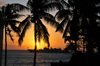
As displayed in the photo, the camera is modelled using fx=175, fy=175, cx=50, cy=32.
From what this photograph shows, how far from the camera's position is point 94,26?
68.3 ft

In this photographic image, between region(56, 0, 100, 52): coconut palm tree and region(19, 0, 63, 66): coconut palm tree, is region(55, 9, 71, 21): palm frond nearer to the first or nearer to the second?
region(56, 0, 100, 52): coconut palm tree

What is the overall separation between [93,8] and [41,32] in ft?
23.1

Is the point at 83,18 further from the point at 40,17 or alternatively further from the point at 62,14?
the point at 40,17

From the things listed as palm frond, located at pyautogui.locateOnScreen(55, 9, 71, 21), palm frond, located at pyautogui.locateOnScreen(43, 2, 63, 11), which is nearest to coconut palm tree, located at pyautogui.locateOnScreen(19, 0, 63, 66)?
palm frond, located at pyautogui.locateOnScreen(43, 2, 63, 11)

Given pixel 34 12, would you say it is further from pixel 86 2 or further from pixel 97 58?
pixel 97 58

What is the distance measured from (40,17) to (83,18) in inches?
216

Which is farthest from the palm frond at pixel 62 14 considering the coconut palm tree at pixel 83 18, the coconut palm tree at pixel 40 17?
the coconut palm tree at pixel 40 17

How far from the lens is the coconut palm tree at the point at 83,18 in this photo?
2123 cm

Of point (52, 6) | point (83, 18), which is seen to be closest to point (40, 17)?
point (52, 6)

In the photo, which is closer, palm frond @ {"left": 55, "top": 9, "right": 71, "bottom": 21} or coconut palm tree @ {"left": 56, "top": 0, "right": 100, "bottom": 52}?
coconut palm tree @ {"left": 56, "top": 0, "right": 100, "bottom": 52}

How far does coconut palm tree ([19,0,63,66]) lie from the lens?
70.3 ft

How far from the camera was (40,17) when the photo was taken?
22156mm

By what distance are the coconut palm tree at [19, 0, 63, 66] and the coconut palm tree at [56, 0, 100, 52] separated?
8.52ft

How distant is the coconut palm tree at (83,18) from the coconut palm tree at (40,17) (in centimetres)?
260
